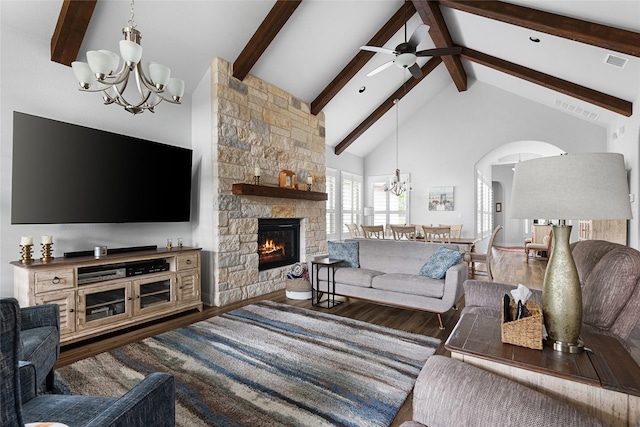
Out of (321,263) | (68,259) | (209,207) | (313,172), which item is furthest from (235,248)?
(313,172)

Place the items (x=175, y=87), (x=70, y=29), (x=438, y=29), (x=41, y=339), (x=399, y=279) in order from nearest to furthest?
(x=41, y=339) → (x=175, y=87) → (x=70, y=29) → (x=399, y=279) → (x=438, y=29)

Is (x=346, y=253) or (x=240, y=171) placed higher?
(x=240, y=171)

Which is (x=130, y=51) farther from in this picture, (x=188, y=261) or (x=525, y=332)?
(x=525, y=332)

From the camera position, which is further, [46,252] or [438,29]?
[438,29]

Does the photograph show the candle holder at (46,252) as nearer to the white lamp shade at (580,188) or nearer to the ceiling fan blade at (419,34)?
the white lamp shade at (580,188)

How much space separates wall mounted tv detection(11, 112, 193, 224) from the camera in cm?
270

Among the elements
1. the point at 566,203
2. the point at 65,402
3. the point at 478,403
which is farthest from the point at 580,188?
the point at 65,402

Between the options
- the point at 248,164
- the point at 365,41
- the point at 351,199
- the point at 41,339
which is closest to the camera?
the point at 41,339

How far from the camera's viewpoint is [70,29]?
2.93m

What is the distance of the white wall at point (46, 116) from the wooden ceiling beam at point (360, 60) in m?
3.00

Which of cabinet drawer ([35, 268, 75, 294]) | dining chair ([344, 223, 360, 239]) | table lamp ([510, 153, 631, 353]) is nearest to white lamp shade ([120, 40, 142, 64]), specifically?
cabinet drawer ([35, 268, 75, 294])

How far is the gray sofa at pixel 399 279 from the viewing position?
3.33 meters

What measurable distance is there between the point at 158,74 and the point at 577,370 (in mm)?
2849

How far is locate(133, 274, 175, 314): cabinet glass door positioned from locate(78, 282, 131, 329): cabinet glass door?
0.10 metres
